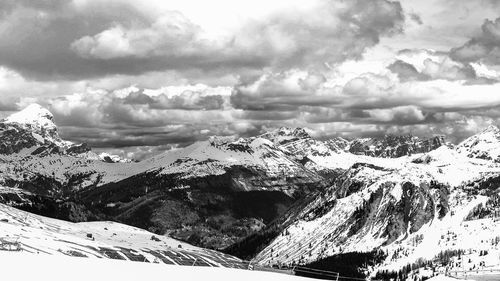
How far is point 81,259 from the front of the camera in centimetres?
3794

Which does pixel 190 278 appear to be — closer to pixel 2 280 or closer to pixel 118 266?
pixel 118 266

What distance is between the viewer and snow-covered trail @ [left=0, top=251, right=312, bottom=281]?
32.8 meters

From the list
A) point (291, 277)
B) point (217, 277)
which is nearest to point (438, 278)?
point (291, 277)

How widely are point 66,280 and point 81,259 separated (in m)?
5.70

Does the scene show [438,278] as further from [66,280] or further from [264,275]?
[66,280]

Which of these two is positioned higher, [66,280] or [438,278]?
[66,280]

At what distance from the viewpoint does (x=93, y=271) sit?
35.1 metres

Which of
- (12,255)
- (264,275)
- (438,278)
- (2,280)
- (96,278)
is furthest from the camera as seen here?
(438,278)

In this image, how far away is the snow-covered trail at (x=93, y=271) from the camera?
32844 millimetres

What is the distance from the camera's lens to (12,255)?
36656mm

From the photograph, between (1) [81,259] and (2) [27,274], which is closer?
(2) [27,274]

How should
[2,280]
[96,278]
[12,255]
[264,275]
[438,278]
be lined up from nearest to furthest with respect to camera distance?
1. [2,280]
2. [96,278]
3. [12,255]
4. [264,275]
5. [438,278]

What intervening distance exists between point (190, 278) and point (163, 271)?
72.5 inches

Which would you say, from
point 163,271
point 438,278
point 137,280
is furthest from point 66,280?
point 438,278
